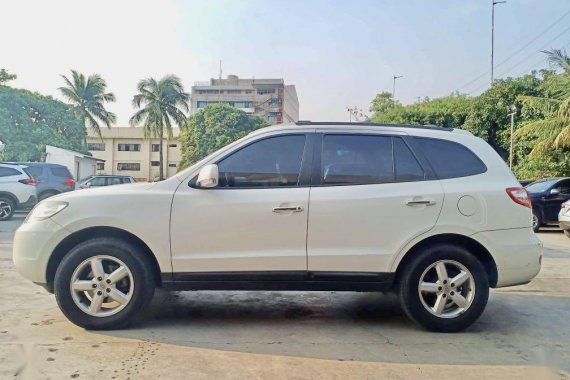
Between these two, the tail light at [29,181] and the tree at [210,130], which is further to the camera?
the tree at [210,130]

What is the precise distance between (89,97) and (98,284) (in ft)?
128

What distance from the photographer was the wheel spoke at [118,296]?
4117 mm

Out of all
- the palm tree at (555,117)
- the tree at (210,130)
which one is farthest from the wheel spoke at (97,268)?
the tree at (210,130)

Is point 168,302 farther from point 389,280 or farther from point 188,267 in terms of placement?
point 389,280

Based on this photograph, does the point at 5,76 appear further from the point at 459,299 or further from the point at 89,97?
the point at 459,299

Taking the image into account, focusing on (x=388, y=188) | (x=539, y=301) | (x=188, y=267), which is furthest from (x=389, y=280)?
(x=539, y=301)

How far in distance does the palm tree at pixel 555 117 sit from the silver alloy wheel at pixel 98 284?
58.1 feet

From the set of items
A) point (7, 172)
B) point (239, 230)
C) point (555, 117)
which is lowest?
point (239, 230)

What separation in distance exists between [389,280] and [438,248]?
51cm

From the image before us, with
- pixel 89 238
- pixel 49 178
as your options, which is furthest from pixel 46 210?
pixel 49 178

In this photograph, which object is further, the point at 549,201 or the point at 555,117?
the point at 555,117

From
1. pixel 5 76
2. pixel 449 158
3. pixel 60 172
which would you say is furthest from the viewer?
pixel 5 76

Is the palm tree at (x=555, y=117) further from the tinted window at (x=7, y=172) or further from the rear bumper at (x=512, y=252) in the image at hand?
the tinted window at (x=7, y=172)

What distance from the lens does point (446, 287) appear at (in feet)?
13.8
